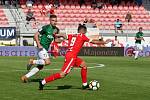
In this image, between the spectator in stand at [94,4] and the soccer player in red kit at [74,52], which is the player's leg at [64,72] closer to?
the soccer player in red kit at [74,52]

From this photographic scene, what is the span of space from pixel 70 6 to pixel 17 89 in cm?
4038

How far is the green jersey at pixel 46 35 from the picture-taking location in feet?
49.0

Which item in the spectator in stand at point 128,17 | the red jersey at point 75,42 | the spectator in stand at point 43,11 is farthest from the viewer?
the spectator in stand at point 128,17

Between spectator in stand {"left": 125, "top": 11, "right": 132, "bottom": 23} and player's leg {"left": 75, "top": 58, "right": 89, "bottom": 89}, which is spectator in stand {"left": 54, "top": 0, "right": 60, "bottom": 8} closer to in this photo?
spectator in stand {"left": 125, "top": 11, "right": 132, "bottom": 23}

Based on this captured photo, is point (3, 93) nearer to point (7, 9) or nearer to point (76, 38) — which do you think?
point (76, 38)

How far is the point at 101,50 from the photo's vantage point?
1676 inches

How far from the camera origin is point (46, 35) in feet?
50.1

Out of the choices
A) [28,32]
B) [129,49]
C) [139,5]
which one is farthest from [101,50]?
[139,5]

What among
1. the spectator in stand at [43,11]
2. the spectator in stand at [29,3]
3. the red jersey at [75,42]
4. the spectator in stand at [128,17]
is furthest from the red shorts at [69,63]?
the spectator in stand at [29,3]

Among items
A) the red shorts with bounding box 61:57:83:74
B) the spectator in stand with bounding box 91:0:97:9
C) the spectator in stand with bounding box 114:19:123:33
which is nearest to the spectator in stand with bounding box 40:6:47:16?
the spectator in stand with bounding box 91:0:97:9

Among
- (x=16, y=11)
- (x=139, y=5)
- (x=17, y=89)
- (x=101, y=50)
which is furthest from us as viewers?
(x=139, y=5)

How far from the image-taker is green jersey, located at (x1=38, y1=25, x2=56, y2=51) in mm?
14933

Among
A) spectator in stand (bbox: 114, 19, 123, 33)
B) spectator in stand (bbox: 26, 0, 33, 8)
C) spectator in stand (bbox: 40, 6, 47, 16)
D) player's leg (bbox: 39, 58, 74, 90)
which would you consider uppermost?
spectator in stand (bbox: 26, 0, 33, 8)

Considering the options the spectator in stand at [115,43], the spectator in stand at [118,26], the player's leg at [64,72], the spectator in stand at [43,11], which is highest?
the spectator in stand at [43,11]
